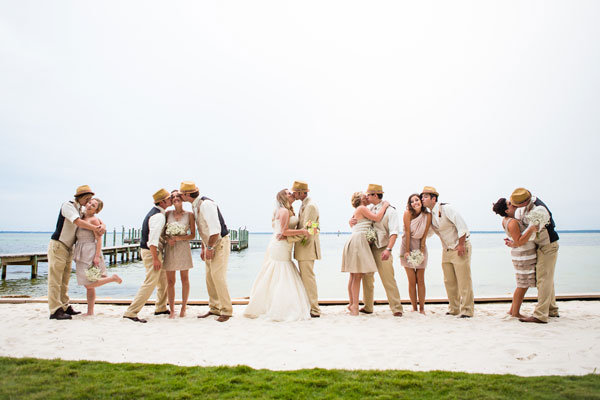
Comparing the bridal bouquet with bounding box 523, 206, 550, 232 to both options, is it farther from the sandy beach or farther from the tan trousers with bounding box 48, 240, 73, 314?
the tan trousers with bounding box 48, 240, 73, 314

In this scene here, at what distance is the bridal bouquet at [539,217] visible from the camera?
5.61m

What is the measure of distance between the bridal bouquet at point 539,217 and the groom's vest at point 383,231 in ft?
6.74

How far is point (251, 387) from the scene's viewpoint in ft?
10.4

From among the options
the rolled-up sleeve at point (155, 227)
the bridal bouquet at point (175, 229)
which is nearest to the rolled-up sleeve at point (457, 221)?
the bridal bouquet at point (175, 229)

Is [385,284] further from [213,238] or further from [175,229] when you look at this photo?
[175,229]

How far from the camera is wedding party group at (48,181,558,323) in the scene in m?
6.03

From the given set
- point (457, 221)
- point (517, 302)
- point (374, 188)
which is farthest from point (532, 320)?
point (374, 188)

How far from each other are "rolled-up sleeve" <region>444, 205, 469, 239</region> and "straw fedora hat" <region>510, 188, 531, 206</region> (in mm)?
784

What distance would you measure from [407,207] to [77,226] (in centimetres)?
545

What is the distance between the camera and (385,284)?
640cm

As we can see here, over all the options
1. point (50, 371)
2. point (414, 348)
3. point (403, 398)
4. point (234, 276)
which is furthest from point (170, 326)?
point (234, 276)

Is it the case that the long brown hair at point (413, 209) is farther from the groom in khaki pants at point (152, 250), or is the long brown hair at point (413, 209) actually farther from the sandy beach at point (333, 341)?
the groom in khaki pants at point (152, 250)

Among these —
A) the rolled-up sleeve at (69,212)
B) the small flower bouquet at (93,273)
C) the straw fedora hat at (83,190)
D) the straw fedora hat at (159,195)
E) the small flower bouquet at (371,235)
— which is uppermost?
the straw fedora hat at (83,190)

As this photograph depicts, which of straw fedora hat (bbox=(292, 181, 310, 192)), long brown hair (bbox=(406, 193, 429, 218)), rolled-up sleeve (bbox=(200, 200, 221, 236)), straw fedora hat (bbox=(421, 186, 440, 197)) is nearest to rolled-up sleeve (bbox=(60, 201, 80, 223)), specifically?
rolled-up sleeve (bbox=(200, 200, 221, 236))
